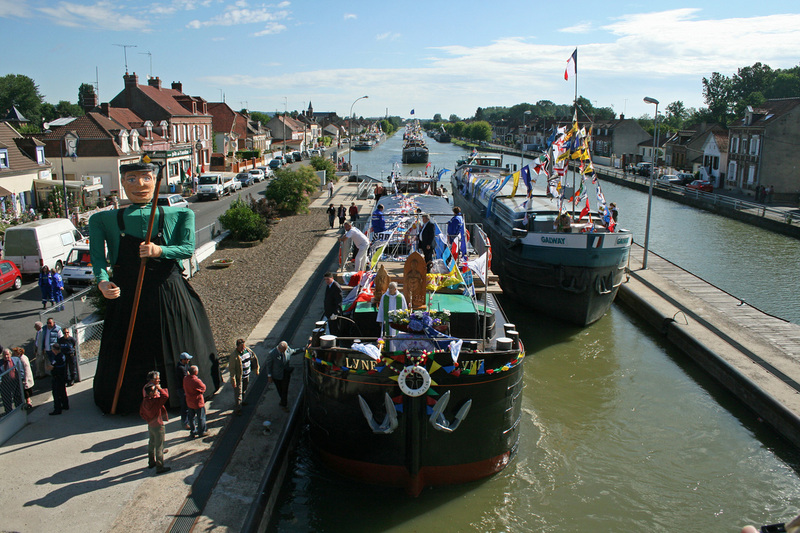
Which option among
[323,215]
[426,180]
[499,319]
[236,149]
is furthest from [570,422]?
[236,149]

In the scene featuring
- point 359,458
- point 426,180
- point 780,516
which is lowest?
point 780,516

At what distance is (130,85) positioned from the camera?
166 feet

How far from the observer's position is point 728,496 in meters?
9.77

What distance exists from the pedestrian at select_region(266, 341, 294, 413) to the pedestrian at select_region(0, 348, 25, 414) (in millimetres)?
3971

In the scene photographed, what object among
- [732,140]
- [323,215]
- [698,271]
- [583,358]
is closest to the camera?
[583,358]

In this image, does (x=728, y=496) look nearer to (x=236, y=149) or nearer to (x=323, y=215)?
(x=323, y=215)

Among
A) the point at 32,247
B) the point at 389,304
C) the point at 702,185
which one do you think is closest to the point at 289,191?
the point at 32,247

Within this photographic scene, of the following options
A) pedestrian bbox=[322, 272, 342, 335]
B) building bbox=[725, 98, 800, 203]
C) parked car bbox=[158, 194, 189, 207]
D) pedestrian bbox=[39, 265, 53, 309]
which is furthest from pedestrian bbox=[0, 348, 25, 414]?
building bbox=[725, 98, 800, 203]

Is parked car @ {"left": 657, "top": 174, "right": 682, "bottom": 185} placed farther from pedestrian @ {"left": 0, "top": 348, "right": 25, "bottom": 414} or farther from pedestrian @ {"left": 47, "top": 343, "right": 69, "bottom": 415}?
pedestrian @ {"left": 0, "top": 348, "right": 25, "bottom": 414}

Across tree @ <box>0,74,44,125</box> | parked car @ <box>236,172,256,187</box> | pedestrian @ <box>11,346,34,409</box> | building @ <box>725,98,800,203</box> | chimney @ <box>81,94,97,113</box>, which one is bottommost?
pedestrian @ <box>11,346,34,409</box>

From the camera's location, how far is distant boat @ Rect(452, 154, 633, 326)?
1628cm

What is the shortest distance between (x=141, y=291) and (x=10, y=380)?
2.41 metres

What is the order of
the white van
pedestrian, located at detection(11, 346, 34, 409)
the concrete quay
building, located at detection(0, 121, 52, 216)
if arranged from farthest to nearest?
building, located at detection(0, 121, 52, 216)
the white van
the concrete quay
pedestrian, located at detection(11, 346, 34, 409)

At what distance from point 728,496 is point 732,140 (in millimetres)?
45454
